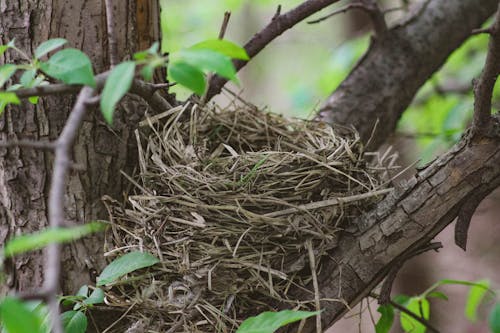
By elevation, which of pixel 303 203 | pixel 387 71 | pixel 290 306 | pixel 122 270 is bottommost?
pixel 290 306

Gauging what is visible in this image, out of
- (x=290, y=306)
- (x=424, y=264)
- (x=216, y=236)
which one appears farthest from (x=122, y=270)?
(x=424, y=264)

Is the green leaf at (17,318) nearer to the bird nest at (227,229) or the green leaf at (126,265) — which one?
the green leaf at (126,265)

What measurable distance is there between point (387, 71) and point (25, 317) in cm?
161

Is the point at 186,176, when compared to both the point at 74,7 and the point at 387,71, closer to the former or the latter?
the point at 74,7

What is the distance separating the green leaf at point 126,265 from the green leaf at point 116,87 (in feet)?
1.68

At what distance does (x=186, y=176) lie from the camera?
1425 millimetres

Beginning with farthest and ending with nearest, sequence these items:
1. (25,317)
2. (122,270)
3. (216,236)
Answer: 1. (216,236)
2. (122,270)
3. (25,317)

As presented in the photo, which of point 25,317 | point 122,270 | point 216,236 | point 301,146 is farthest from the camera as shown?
point 301,146

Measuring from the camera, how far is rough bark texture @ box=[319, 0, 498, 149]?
1.97m

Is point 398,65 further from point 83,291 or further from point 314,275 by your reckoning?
point 83,291

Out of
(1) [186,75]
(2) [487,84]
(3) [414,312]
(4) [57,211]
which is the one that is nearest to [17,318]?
(4) [57,211]

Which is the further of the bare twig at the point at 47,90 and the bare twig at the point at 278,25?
the bare twig at the point at 278,25

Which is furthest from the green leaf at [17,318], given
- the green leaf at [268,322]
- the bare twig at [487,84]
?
the bare twig at [487,84]

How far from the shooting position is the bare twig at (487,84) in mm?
1203
